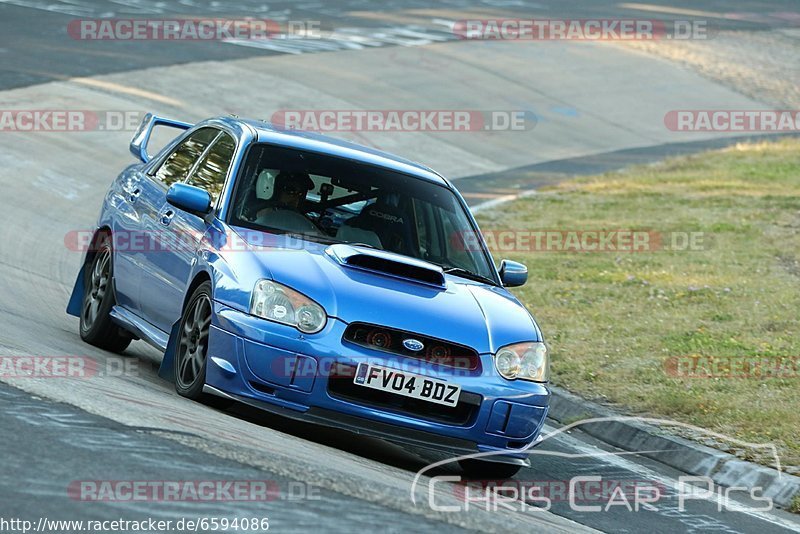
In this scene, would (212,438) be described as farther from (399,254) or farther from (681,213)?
(681,213)

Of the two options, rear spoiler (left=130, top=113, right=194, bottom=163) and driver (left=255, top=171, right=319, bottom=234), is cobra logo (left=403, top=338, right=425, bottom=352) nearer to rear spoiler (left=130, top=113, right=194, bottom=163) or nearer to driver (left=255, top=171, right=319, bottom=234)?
driver (left=255, top=171, right=319, bottom=234)

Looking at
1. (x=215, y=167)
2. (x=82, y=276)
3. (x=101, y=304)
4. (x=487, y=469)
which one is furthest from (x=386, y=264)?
(x=82, y=276)

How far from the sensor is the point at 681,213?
20.1m

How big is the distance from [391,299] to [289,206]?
1.27m

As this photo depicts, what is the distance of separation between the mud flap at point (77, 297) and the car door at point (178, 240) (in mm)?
1211

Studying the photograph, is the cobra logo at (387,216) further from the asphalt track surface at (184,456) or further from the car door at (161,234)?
the asphalt track surface at (184,456)

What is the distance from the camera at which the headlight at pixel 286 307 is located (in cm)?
713

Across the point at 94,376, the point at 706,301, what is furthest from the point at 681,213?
the point at 94,376

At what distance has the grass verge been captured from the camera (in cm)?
Answer: 991

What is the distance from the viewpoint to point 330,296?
720cm

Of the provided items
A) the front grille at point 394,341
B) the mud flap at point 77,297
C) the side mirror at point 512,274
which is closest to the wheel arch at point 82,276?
the mud flap at point 77,297

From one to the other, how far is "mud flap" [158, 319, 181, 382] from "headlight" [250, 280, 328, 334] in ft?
2.89

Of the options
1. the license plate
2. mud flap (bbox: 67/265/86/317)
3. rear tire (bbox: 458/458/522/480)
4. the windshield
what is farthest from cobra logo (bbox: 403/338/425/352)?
mud flap (bbox: 67/265/86/317)

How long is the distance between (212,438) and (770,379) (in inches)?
216
